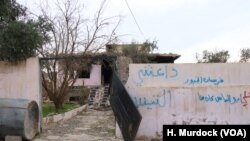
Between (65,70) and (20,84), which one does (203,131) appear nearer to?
(20,84)

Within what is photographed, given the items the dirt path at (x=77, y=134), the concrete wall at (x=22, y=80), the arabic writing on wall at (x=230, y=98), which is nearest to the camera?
the arabic writing on wall at (x=230, y=98)

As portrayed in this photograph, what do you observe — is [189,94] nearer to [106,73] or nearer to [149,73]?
[149,73]

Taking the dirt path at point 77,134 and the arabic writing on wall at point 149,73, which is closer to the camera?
the arabic writing on wall at point 149,73

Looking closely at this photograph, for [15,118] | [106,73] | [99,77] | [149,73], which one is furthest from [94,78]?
[15,118]

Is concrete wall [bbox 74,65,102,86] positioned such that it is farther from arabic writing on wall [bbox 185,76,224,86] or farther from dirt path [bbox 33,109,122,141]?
arabic writing on wall [bbox 185,76,224,86]

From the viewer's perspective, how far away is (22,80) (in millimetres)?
10930

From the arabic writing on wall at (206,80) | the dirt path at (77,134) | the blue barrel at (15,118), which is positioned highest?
the arabic writing on wall at (206,80)

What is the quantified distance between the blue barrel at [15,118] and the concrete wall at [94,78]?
17.7 metres

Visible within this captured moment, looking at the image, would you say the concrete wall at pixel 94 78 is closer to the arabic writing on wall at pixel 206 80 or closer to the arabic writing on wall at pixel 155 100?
the arabic writing on wall at pixel 155 100

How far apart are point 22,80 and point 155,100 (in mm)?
3963

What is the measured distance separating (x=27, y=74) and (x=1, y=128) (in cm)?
198

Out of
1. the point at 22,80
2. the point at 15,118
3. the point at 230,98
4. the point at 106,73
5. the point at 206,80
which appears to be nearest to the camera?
the point at 15,118

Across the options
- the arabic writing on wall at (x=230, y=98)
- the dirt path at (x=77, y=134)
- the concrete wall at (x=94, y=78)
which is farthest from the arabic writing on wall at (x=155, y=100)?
the concrete wall at (x=94, y=78)

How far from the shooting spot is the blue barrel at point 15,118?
9492 mm
